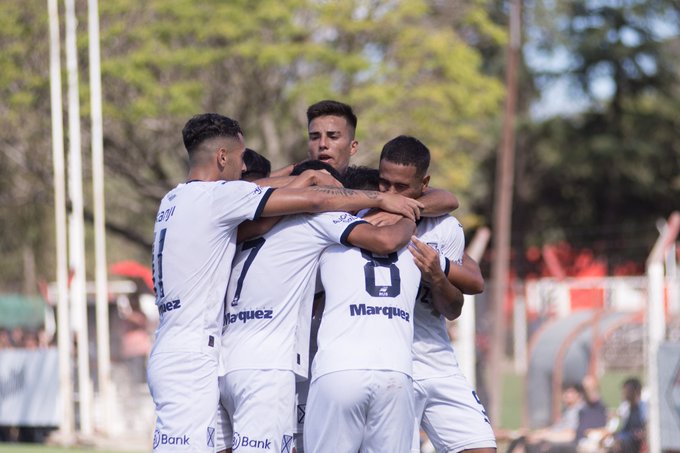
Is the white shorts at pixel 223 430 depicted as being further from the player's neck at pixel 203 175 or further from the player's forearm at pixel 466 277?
the player's forearm at pixel 466 277

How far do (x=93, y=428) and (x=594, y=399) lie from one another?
10.1m

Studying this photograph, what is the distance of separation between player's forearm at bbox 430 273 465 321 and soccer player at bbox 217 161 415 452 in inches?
17.7

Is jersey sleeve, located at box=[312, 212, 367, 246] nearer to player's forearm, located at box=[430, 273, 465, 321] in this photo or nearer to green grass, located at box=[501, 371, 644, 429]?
player's forearm, located at box=[430, 273, 465, 321]

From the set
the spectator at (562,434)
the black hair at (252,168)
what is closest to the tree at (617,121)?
the spectator at (562,434)

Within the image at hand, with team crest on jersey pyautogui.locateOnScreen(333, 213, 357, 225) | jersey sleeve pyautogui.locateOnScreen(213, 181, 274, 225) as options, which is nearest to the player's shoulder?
team crest on jersey pyautogui.locateOnScreen(333, 213, 357, 225)

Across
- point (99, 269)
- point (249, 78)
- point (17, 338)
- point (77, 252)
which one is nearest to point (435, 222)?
point (99, 269)

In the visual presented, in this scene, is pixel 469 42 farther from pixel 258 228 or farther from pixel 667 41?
pixel 258 228

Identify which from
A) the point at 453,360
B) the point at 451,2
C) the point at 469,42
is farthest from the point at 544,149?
the point at 453,360

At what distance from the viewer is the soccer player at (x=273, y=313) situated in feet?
23.7

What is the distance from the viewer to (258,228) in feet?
24.5

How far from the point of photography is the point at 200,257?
7.36 m

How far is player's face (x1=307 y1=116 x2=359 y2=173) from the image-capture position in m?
8.16

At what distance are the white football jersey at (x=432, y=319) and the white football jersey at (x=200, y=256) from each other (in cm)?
126

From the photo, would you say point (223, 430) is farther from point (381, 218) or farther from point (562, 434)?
point (562, 434)
